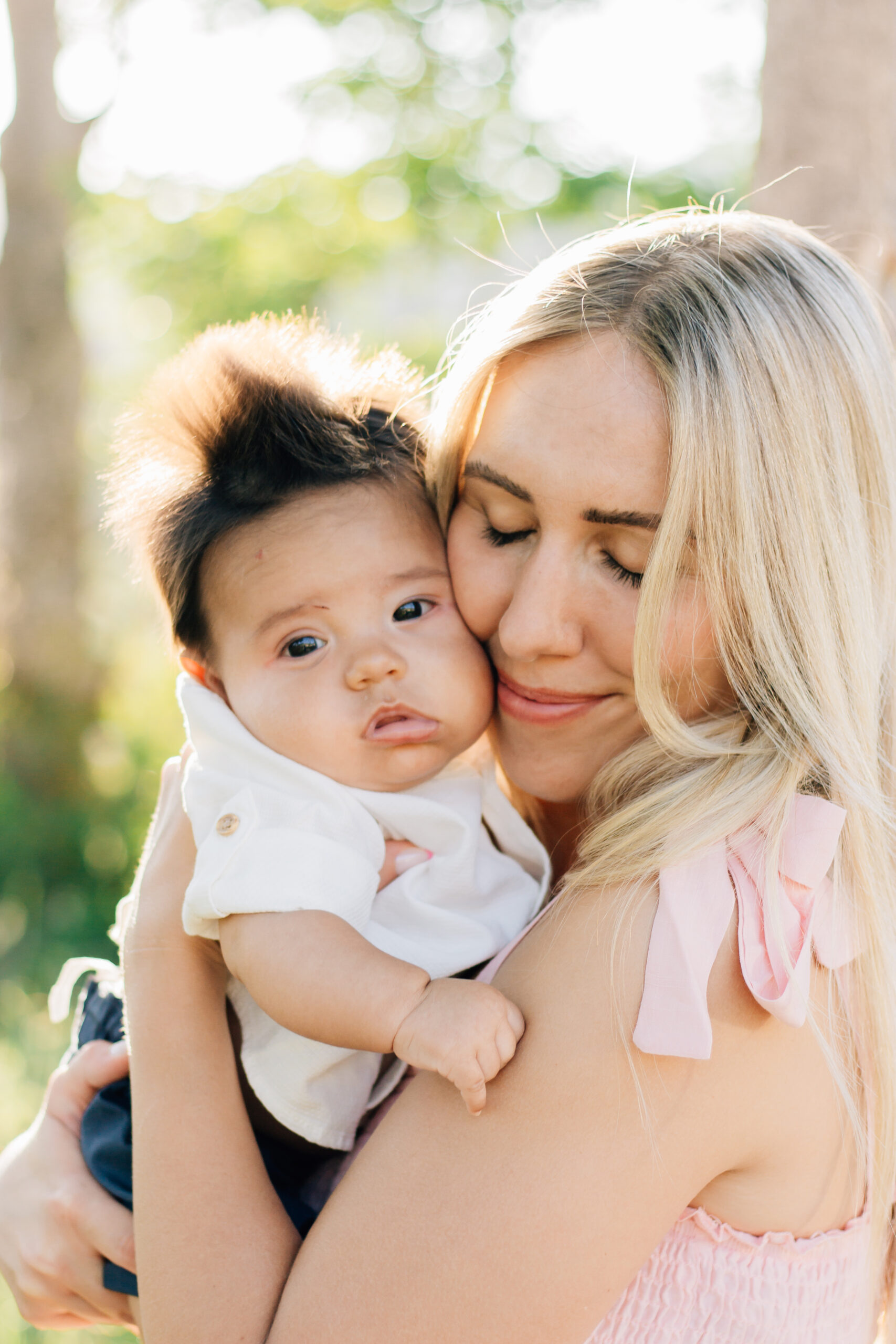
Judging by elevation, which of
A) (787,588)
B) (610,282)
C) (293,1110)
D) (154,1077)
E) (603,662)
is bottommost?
(293,1110)

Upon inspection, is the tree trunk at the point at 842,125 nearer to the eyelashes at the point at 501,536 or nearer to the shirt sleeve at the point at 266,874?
the eyelashes at the point at 501,536

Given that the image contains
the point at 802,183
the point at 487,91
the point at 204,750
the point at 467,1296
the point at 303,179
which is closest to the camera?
the point at 467,1296

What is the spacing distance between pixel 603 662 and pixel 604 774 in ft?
0.59

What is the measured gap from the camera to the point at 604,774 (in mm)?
1736

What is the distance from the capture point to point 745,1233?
1452 mm

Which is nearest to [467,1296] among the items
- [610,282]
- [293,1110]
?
[293,1110]

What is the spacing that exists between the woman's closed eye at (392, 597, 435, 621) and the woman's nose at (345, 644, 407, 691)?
0.09 metres

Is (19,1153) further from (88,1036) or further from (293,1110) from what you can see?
(293,1110)

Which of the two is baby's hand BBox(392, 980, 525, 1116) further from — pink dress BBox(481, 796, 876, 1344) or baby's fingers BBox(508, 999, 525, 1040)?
pink dress BBox(481, 796, 876, 1344)

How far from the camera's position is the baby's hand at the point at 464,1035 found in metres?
1.33

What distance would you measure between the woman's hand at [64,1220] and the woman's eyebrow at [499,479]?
4.10 feet

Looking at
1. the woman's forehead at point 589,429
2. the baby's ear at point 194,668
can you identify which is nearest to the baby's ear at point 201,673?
the baby's ear at point 194,668

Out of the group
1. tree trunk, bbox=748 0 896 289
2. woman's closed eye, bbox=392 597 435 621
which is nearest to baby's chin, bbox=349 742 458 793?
woman's closed eye, bbox=392 597 435 621

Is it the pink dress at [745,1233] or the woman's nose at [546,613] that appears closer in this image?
the pink dress at [745,1233]
